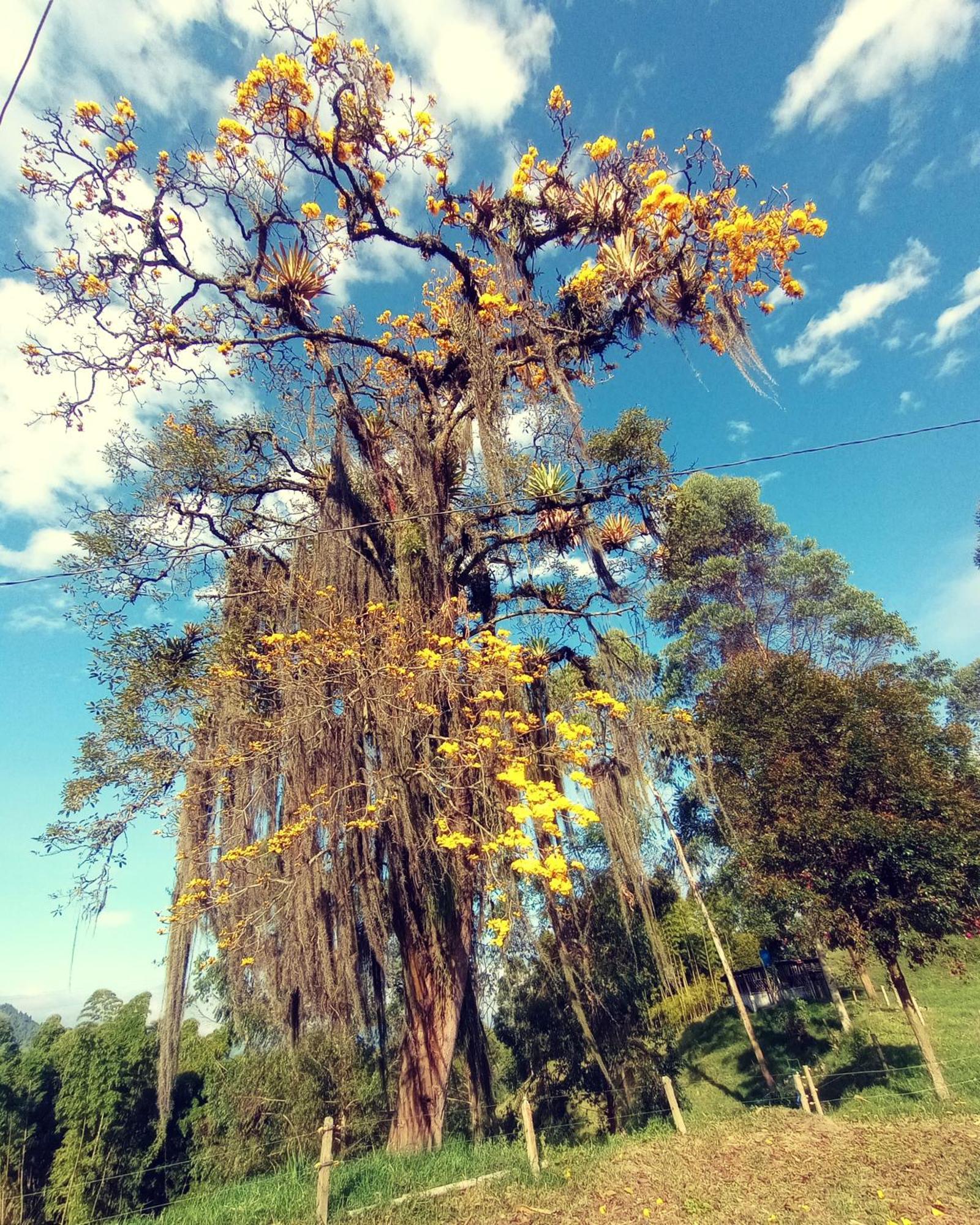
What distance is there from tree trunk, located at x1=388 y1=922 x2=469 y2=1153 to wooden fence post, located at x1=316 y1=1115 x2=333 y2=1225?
4.86ft

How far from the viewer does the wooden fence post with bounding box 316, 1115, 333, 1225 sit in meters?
3.90

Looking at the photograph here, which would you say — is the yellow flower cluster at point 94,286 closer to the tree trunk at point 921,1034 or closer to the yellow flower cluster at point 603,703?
the yellow flower cluster at point 603,703

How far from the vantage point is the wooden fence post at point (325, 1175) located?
3904 millimetres

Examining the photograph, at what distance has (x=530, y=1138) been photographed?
4.86 m

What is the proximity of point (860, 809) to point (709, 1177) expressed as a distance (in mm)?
4372

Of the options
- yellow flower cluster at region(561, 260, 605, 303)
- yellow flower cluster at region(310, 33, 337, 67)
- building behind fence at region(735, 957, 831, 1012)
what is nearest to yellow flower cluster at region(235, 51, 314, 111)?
yellow flower cluster at region(310, 33, 337, 67)

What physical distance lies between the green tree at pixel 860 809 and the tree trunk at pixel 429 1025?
13.0ft

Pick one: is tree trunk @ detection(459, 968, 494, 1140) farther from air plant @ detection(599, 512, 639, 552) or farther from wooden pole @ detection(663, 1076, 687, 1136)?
air plant @ detection(599, 512, 639, 552)

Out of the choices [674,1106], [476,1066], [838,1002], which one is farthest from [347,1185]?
[838,1002]

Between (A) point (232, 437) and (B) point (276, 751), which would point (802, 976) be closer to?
(B) point (276, 751)

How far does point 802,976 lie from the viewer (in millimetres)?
16500

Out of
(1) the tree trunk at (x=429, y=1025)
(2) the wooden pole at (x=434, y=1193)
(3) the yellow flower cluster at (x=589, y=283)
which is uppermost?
→ (3) the yellow flower cluster at (x=589, y=283)

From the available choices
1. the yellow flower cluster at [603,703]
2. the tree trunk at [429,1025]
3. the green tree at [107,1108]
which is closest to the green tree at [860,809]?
the yellow flower cluster at [603,703]

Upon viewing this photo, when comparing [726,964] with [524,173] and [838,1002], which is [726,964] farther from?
[524,173]
